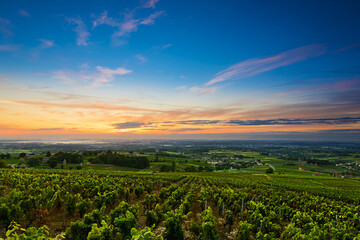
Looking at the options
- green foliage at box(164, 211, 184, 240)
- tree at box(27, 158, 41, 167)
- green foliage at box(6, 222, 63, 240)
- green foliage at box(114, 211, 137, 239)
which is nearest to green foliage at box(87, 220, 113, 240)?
green foliage at box(114, 211, 137, 239)

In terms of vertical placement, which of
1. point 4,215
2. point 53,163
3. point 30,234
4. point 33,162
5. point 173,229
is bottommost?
point 53,163

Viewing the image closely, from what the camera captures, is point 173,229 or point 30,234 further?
point 173,229

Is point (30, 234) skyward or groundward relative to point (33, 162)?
skyward

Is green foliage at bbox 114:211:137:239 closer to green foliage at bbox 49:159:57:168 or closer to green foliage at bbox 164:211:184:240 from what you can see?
green foliage at bbox 164:211:184:240

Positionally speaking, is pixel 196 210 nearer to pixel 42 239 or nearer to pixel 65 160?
pixel 42 239

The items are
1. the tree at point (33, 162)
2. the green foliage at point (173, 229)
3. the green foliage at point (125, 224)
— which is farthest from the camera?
the tree at point (33, 162)

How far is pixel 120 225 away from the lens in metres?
10.4

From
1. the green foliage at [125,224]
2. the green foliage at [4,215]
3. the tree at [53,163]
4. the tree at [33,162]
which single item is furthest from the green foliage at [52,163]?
the green foliage at [125,224]

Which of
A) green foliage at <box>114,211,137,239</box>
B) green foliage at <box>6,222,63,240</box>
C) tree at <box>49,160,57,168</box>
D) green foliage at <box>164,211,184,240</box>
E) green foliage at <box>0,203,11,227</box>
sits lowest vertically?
tree at <box>49,160,57,168</box>

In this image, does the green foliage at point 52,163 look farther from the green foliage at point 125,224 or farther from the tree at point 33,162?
the green foliage at point 125,224

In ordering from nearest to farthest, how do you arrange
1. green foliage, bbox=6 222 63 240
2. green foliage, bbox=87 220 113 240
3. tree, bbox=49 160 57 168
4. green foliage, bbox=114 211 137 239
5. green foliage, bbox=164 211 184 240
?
green foliage, bbox=6 222 63 240 < green foliage, bbox=87 220 113 240 < green foliage, bbox=114 211 137 239 < green foliage, bbox=164 211 184 240 < tree, bbox=49 160 57 168

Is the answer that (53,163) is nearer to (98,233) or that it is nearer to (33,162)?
(33,162)

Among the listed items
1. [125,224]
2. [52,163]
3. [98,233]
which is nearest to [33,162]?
[52,163]

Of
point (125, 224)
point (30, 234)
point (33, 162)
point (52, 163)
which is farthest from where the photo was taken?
point (52, 163)
